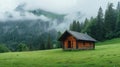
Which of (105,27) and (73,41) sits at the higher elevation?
(105,27)

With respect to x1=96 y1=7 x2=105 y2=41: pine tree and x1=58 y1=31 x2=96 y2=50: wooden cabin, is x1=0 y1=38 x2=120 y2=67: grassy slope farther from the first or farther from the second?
x1=96 y1=7 x2=105 y2=41: pine tree

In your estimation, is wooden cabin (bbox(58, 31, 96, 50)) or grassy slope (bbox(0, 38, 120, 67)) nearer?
grassy slope (bbox(0, 38, 120, 67))

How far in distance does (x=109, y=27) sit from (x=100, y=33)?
735 cm

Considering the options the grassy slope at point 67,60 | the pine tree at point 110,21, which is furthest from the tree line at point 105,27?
the grassy slope at point 67,60

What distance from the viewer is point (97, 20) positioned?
15388 cm

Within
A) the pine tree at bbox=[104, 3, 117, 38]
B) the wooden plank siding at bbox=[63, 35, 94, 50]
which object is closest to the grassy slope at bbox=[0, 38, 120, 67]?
the wooden plank siding at bbox=[63, 35, 94, 50]

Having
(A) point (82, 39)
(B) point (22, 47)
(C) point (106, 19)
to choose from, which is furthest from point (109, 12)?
(A) point (82, 39)

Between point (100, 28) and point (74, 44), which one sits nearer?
point (74, 44)

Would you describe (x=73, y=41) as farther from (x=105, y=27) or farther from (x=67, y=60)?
(x=105, y=27)

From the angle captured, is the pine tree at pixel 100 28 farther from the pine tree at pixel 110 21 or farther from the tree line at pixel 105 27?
the pine tree at pixel 110 21

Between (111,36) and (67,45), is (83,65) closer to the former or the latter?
(67,45)

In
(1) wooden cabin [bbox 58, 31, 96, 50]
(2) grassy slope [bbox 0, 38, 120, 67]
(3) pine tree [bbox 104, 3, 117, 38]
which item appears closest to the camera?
(2) grassy slope [bbox 0, 38, 120, 67]

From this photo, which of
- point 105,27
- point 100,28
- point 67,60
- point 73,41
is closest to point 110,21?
point 105,27

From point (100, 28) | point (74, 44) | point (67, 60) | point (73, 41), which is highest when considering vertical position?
point (100, 28)
